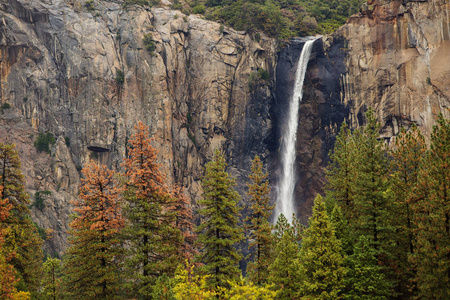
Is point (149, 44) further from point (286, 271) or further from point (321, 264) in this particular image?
point (321, 264)

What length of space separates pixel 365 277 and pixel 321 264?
2745mm

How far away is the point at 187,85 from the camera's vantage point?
230 ft

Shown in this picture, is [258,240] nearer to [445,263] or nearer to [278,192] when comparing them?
[445,263]

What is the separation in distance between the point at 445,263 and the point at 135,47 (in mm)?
57812

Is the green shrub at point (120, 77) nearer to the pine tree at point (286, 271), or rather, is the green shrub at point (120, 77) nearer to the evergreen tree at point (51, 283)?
the evergreen tree at point (51, 283)

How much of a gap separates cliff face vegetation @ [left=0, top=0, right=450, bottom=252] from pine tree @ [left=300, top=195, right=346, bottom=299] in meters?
37.7

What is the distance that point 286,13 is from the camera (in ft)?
272

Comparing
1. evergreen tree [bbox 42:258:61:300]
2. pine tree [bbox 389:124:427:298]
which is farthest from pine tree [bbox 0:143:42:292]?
pine tree [bbox 389:124:427:298]

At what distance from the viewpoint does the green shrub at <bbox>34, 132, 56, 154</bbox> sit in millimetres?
61375

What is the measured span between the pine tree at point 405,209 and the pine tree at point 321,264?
409cm

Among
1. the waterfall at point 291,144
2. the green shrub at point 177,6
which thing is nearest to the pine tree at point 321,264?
the waterfall at point 291,144

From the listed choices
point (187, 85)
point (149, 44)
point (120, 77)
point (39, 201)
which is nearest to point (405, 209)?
point (187, 85)

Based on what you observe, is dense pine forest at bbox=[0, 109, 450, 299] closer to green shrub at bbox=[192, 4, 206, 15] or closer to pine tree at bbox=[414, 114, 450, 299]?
pine tree at bbox=[414, 114, 450, 299]

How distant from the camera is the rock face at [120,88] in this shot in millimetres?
61750
